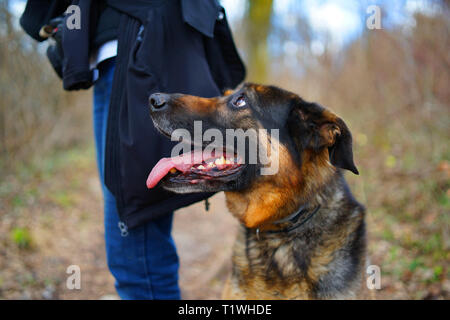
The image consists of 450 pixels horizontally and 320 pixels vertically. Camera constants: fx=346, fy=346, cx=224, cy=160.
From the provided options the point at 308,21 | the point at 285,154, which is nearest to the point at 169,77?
the point at 285,154

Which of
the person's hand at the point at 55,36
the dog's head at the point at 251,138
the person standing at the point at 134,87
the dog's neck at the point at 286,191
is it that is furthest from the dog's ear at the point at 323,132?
the person's hand at the point at 55,36

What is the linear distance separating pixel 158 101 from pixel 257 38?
6.78 metres

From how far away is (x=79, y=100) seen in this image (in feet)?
28.7

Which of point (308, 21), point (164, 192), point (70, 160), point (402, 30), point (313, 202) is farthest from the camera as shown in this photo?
point (308, 21)

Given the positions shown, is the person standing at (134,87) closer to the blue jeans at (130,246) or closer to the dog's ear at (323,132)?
the blue jeans at (130,246)

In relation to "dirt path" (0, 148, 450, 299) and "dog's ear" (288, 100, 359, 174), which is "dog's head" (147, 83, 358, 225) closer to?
"dog's ear" (288, 100, 359, 174)

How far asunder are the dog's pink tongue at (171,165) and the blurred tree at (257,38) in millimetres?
6329

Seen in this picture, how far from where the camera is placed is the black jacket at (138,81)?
225 cm

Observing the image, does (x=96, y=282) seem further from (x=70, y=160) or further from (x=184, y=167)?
(x=70, y=160)

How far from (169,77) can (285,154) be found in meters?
1.00

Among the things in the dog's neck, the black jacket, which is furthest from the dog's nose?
the dog's neck

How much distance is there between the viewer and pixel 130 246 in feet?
8.09

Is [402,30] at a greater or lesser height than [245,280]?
greater

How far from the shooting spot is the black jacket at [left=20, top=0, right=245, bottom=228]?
88.7 inches
